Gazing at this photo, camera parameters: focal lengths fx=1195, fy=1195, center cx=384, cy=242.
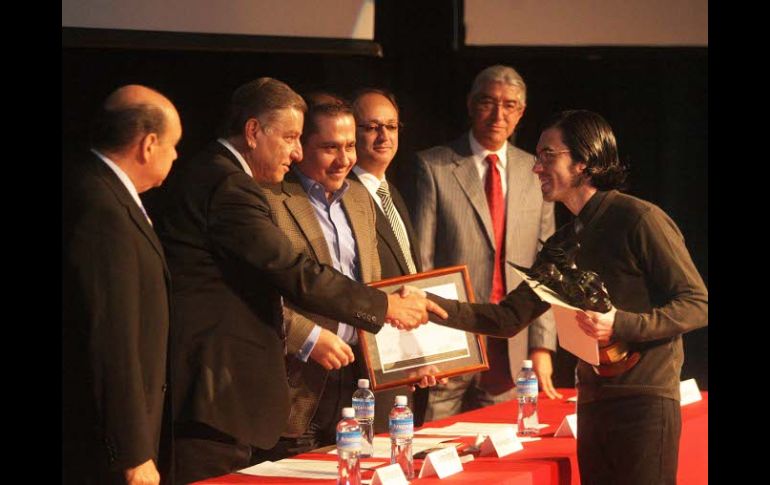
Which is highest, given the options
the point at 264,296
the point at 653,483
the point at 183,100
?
the point at 183,100

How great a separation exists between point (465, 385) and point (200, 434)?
1843 millimetres

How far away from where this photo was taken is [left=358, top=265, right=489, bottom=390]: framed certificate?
15.1ft

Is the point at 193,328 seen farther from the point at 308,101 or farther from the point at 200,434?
the point at 308,101

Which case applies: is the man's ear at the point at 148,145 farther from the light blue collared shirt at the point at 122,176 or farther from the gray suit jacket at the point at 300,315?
the gray suit jacket at the point at 300,315

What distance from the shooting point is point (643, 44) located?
6.19 metres

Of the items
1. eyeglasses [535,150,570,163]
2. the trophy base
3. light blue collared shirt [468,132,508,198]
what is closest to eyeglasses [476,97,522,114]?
light blue collared shirt [468,132,508,198]

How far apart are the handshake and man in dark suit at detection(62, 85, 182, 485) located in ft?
3.74

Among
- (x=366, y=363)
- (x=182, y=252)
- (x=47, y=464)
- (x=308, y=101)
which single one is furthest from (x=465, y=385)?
(x=47, y=464)

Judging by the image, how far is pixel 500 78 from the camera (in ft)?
18.5

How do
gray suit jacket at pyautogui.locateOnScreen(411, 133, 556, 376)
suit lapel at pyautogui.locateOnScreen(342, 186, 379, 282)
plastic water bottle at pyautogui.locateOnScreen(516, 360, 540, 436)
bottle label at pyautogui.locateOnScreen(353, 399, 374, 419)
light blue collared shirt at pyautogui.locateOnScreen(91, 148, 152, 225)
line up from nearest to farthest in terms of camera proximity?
light blue collared shirt at pyautogui.locateOnScreen(91, 148, 152, 225), bottle label at pyautogui.locateOnScreen(353, 399, 374, 419), plastic water bottle at pyautogui.locateOnScreen(516, 360, 540, 436), suit lapel at pyautogui.locateOnScreen(342, 186, 379, 282), gray suit jacket at pyautogui.locateOnScreen(411, 133, 556, 376)

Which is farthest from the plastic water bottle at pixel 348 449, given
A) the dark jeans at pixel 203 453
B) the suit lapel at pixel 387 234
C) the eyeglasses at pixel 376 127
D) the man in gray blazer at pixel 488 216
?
A: the man in gray blazer at pixel 488 216

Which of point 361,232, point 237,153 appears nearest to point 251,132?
point 237,153

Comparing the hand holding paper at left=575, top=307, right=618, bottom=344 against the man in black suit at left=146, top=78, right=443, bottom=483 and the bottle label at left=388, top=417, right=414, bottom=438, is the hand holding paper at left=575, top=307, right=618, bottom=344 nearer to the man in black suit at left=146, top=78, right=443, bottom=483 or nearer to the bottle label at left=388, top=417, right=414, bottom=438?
the bottle label at left=388, top=417, right=414, bottom=438

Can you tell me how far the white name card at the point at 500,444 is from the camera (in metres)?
3.91
